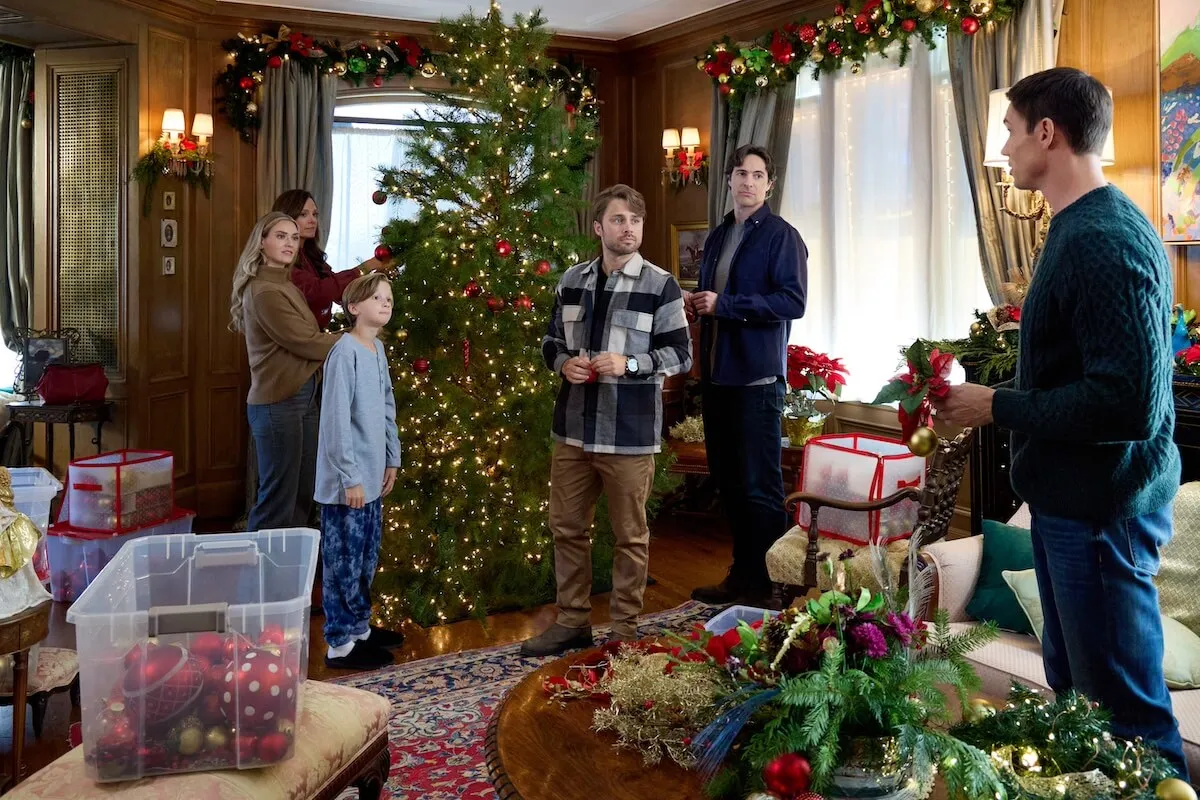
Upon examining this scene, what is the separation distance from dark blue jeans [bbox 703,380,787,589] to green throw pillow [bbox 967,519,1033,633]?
1.20 metres

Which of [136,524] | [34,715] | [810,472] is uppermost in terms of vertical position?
[810,472]

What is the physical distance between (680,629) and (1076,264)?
2.55 m

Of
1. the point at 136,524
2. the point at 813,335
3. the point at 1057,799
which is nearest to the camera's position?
the point at 1057,799

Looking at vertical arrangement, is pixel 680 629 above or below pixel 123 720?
below

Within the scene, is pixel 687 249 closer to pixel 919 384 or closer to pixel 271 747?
pixel 919 384

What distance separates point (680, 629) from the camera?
402cm

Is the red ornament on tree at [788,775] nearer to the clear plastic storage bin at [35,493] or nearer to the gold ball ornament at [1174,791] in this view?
the gold ball ornament at [1174,791]

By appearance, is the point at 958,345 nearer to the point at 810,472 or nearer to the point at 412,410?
the point at 810,472

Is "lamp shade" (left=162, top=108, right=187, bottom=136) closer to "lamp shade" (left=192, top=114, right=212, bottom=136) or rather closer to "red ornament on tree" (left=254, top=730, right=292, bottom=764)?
"lamp shade" (left=192, top=114, right=212, bottom=136)

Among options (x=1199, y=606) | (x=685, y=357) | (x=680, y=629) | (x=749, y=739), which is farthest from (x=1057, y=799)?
(x=680, y=629)

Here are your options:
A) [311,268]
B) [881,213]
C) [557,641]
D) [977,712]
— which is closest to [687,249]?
[881,213]

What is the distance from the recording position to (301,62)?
648 centimetres

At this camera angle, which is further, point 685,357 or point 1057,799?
point 685,357

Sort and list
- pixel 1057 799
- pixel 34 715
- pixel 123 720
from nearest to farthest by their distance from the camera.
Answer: pixel 1057 799
pixel 123 720
pixel 34 715
